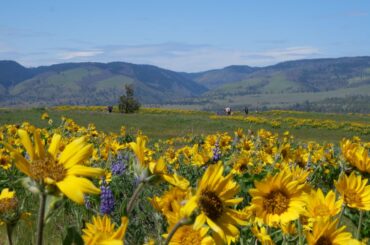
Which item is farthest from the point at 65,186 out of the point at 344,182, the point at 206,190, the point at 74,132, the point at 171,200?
the point at 74,132

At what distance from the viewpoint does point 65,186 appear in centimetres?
133

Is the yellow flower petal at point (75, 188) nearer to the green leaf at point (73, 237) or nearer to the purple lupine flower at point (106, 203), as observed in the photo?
the green leaf at point (73, 237)

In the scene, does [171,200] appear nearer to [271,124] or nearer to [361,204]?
[361,204]

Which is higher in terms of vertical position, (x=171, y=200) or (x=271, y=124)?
(x=171, y=200)

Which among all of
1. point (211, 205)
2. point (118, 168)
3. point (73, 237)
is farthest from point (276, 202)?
point (118, 168)

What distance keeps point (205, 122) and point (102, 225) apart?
2782 centimetres

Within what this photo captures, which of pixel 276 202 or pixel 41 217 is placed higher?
pixel 41 217

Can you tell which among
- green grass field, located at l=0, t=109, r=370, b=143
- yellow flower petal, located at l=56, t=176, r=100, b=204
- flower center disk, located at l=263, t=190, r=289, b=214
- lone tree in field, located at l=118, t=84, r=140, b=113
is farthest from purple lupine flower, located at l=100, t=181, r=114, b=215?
lone tree in field, located at l=118, t=84, r=140, b=113

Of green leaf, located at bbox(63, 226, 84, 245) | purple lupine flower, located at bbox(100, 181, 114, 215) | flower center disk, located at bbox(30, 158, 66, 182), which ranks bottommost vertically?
purple lupine flower, located at bbox(100, 181, 114, 215)

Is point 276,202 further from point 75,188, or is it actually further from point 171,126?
point 171,126

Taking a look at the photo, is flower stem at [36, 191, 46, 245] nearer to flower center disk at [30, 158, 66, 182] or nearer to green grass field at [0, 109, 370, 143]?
flower center disk at [30, 158, 66, 182]

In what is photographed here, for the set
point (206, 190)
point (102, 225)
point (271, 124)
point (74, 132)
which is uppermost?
point (206, 190)

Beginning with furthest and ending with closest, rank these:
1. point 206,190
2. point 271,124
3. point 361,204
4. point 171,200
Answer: point 271,124 → point 361,204 → point 171,200 → point 206,190

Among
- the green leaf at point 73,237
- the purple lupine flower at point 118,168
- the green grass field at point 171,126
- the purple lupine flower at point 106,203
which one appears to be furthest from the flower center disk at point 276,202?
the green grass field at point 171,126
